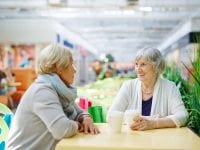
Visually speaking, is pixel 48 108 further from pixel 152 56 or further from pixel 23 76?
pixel 23 76

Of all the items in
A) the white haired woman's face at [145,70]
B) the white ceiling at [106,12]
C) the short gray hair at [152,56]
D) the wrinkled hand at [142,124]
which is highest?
the white ceiling at [106,12]

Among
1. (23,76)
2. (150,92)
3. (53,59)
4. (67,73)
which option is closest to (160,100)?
(150,92)

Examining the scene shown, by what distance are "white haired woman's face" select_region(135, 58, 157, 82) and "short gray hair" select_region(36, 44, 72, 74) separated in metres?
0.91

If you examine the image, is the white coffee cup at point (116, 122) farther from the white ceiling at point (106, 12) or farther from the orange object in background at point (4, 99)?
the orange object in background at point (4, 99)

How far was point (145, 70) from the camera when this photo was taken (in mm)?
3182

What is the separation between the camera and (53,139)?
237 centimetres

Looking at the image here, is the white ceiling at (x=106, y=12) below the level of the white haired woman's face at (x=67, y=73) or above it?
above

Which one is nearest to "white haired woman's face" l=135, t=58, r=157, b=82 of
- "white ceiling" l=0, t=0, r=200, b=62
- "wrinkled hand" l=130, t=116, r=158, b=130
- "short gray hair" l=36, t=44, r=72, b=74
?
"wrinkled hand" l=130, t=116, r=158, b=130

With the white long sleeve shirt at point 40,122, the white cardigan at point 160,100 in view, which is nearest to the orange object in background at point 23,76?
the white cardigan at point 160,100

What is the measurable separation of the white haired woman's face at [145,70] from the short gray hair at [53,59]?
913mm

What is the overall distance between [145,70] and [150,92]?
0.62 ft

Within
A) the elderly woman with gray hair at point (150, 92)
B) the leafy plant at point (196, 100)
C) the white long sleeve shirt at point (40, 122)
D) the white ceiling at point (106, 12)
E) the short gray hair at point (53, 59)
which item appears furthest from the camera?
the white ceiling at point (106, 12)

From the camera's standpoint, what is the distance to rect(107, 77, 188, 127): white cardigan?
9.76ft

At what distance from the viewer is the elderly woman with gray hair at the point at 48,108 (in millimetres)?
2229
